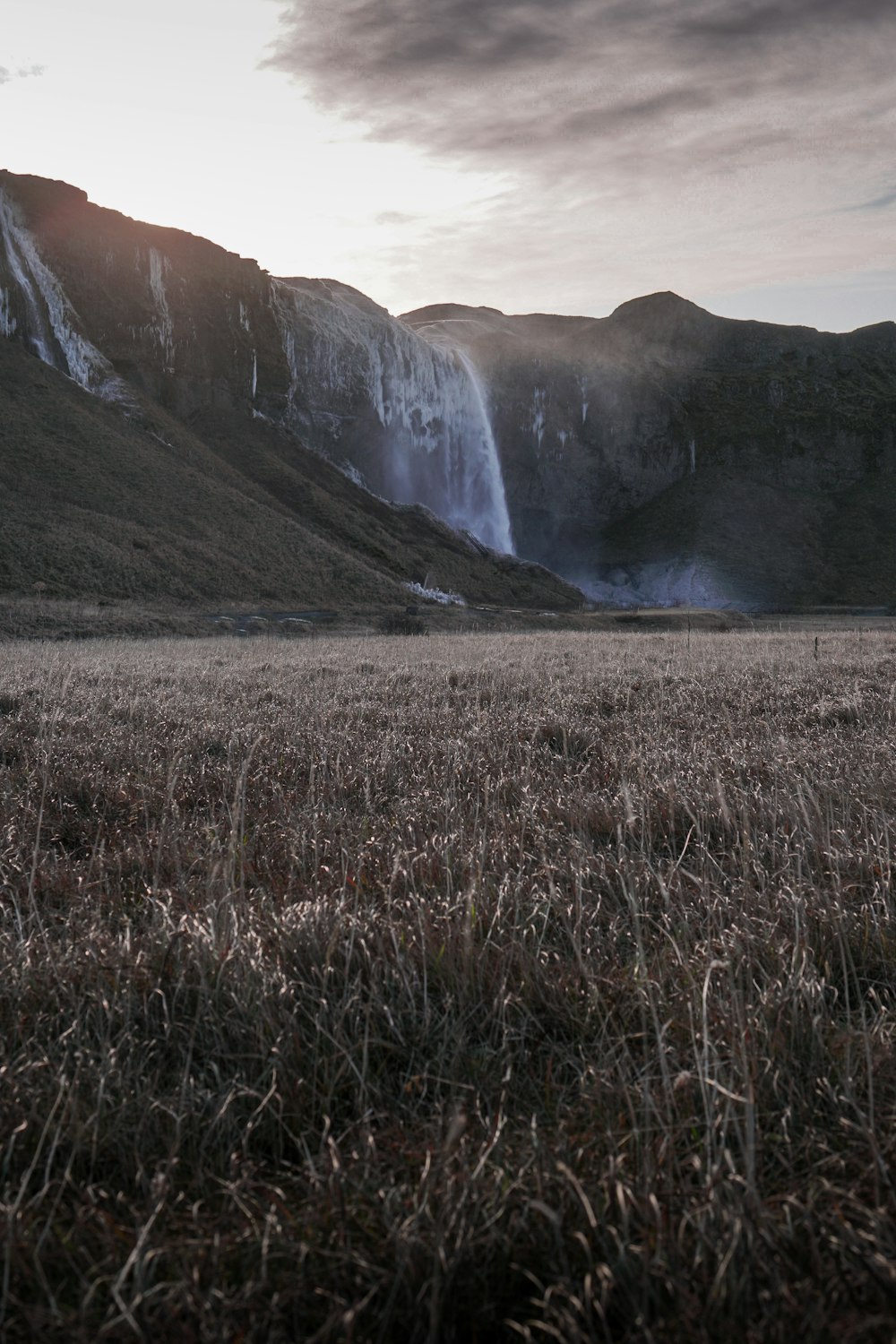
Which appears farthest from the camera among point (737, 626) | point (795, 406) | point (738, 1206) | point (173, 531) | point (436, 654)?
point (795, 406)

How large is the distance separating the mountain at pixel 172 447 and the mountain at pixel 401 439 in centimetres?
19

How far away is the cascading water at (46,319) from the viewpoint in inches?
2393

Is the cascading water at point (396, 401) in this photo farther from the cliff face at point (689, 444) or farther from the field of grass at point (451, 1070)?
the field of grass at point (451, 1070)

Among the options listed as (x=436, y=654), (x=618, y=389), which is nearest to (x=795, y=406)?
(x=618, y=389)

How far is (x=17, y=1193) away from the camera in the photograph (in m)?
1.58

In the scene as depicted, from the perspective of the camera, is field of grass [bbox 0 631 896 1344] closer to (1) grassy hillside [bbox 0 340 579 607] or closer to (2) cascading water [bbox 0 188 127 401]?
(1) grassy hillside [bbox 0 340 579 607]

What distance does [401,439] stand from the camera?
8300 cm

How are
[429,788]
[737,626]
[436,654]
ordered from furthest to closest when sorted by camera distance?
[737,626] < [436,654] < [429,788]

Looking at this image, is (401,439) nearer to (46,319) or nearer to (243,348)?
(243,348)

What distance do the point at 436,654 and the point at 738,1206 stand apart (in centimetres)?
1408

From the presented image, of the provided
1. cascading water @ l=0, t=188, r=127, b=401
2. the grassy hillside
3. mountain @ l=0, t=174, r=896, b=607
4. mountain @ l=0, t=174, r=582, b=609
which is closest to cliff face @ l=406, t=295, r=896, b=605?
mountain @ l=0, t=174, r=896, b=607

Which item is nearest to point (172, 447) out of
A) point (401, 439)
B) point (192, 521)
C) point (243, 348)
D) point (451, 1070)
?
point (192, 521)

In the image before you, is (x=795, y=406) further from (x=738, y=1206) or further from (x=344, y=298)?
(x=738, y=1206)

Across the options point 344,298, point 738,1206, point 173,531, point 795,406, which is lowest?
point 738,1206
